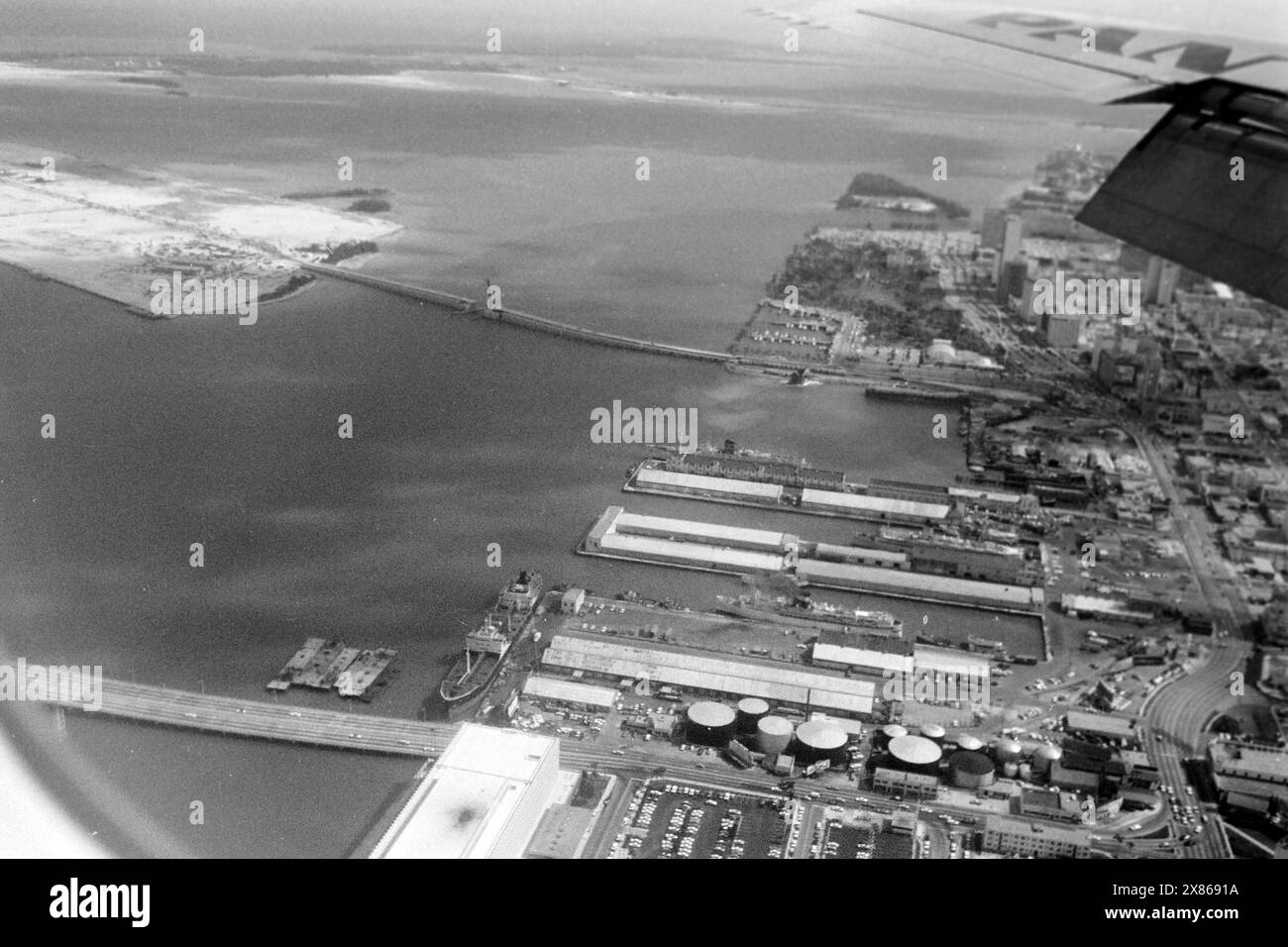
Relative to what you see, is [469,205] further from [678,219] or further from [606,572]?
[606,572]

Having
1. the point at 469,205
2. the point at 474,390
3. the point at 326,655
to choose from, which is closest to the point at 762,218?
the point at 469,205

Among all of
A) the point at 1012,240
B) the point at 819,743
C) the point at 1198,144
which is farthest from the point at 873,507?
the point at 1012,240

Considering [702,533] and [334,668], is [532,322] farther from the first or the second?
[334,668]

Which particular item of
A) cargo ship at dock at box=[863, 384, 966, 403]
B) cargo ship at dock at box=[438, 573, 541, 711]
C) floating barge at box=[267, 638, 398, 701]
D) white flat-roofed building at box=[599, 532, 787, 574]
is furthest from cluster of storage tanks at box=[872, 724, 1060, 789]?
cargo ship at dock at box=[863, 384, 966, 403]

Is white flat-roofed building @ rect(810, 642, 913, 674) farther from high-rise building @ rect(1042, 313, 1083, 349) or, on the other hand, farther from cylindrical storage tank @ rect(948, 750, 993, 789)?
high-rise building @ rect(1042, 313, 1083, 349)

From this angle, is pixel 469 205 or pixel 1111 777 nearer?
pixel 1111 777

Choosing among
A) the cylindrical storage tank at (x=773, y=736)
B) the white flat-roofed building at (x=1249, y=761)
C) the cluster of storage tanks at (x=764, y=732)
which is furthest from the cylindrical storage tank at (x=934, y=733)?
the white flat-roofed building at (x=1249, y=761)
